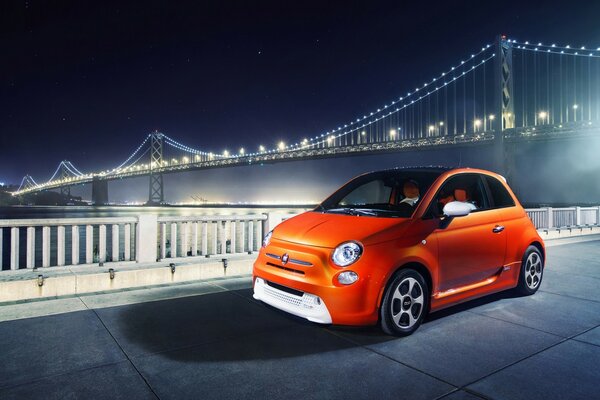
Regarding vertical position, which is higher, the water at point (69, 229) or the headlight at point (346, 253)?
the headlight at point (346, 253)

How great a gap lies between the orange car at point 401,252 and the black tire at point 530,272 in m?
0.02

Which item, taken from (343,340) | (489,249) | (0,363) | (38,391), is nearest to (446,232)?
(489,249)

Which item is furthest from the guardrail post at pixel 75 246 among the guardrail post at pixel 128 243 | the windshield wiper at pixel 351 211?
the windshield wiper at pixel 351 211

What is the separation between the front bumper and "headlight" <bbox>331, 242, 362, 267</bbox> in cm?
35

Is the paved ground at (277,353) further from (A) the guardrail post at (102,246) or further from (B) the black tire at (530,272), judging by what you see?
(A) the guardrail post at (102,246)

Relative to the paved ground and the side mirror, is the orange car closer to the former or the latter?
the side mirror

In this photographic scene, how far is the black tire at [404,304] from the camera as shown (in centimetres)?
358

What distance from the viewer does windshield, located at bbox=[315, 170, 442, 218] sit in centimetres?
416

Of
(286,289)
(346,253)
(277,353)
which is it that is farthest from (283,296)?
(346,253)

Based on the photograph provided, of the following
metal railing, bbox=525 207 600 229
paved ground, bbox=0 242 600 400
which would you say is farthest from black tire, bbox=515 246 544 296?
metal railing, bbox=525 207 600 229

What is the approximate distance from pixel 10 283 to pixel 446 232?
15.3 feet

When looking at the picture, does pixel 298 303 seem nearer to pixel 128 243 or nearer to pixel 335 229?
pixel 335 229

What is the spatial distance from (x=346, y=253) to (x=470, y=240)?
4.89 feet

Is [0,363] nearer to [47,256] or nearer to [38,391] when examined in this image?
[38,391]
